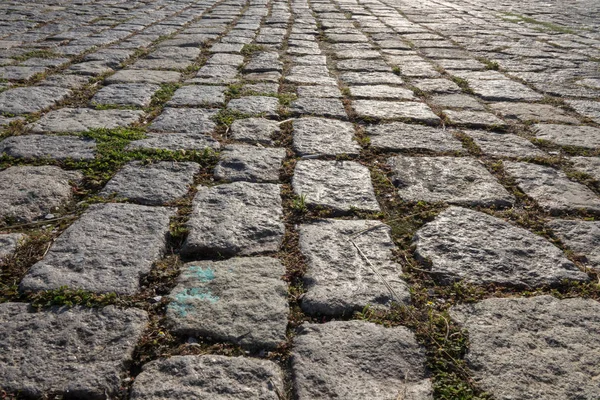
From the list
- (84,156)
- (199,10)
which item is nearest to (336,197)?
(84,156)

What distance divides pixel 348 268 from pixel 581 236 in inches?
38.7

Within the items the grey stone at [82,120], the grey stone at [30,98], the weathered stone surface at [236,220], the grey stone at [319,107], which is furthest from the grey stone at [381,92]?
the grey stone at [30,98]

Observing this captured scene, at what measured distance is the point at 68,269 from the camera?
5.62 ft

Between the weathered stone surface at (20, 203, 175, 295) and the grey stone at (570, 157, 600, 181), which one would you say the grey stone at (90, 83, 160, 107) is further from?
the grey stone at (570, 157, 600, 181)

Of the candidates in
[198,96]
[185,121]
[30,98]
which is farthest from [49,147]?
[198,96]

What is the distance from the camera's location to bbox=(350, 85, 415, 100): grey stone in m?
3.68

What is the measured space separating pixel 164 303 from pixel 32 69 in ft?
10.4

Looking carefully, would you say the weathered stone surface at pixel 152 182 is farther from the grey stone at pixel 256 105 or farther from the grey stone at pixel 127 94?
the grey stone at pixel 127 94

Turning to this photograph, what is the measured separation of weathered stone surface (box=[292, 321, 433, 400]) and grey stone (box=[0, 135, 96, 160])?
1630 millimetres

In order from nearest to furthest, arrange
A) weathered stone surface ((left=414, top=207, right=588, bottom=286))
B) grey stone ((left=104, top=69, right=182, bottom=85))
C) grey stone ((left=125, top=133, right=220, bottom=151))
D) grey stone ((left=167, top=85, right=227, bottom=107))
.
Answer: weathered stone surface ((left=414, top=207, right=588, bottom=286)), grey stone ((left=125, top=133, right=220, bottom=151)), grey stone ((left=167, top=85, right=227, bottom=107)), grey stone ((left=104, top=69, right=182, bottom=85))

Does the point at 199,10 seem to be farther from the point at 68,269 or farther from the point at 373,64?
the point at 68,269

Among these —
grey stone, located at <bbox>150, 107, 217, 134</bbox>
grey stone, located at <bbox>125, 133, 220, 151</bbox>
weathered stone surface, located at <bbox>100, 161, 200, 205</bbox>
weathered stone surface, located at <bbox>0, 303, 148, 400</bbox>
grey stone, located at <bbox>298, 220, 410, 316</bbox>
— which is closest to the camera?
weathered stone surface, located at <bbox>0, 303, 148, 400</bbox>

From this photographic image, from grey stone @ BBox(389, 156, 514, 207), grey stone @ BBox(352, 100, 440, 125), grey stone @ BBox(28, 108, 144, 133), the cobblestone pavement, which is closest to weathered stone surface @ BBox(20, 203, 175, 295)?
the cobblestone pavement

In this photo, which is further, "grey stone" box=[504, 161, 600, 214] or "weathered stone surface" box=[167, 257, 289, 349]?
"grey stone" box=[504, 161, 600, 214]
